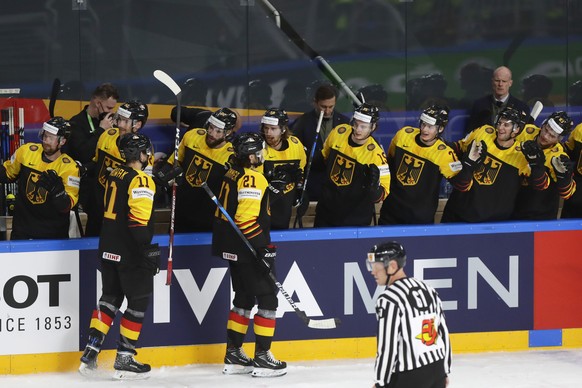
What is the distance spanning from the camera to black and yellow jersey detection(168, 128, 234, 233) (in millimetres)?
9672

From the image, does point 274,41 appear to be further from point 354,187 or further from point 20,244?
point 20,244

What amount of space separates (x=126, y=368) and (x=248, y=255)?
106 centimetres

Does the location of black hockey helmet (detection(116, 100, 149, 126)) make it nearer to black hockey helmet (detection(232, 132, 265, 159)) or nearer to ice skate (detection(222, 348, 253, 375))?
black hockey helmet (detection(232, 132, 265, 159))

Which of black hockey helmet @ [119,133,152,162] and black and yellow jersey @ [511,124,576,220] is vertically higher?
black hockey helmet @ [119,133,152,162]

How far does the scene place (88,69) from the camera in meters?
10.7

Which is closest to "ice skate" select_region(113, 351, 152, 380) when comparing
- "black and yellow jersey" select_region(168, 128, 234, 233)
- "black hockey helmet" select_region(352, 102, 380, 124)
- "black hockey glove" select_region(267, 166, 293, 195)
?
"black and yellow jersey" select_region(168, 128, 234, 233)

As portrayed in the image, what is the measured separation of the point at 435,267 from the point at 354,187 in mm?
796

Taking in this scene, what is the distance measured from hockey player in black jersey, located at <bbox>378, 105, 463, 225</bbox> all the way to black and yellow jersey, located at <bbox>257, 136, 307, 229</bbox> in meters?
0.68

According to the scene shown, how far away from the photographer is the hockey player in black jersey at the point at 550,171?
9.69 meters

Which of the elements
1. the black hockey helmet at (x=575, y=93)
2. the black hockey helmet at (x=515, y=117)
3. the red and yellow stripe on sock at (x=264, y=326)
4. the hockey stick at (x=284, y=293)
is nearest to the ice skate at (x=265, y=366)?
the red and yellow stripe on sock at (x=264, y=326)

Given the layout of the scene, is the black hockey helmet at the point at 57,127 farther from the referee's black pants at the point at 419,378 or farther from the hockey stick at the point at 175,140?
the referee's black pants at the point at 419,378

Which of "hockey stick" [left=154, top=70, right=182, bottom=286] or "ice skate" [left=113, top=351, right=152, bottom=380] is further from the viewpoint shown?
"hockey stick" [left=154, top=70, right=182, bottom=286]

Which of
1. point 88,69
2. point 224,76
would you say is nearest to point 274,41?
point 224,76

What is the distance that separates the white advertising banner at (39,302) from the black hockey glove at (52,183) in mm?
394
